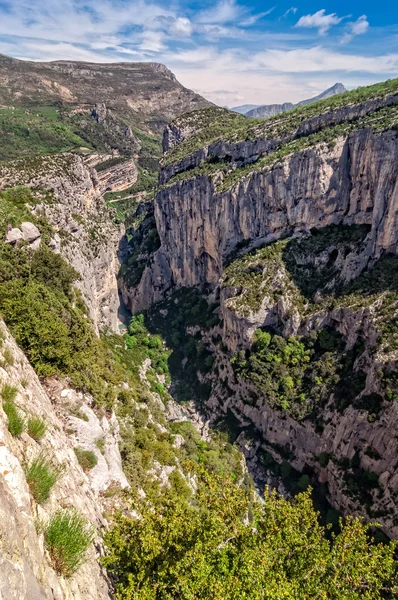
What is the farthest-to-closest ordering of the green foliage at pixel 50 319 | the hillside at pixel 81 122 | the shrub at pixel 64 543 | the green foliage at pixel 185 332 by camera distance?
the hillside at pixel 81 122, the green foliage at pixel 185 332, the green foliage at pixel 50 319, the shrub at pixel 64 543

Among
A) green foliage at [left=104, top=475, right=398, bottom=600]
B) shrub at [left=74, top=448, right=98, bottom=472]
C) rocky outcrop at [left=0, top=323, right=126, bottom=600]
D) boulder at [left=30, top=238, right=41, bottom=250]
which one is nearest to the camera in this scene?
rocky outcrop at [left=0, top=323, right=126, bottom=600]

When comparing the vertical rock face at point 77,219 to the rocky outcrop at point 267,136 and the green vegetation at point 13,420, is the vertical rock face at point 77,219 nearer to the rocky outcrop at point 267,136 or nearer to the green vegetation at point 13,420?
the rocky outcrop at point 267,136

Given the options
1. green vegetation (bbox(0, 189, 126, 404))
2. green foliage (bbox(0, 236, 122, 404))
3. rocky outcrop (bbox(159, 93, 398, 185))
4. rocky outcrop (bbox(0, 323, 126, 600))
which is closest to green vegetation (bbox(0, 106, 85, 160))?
rocky outcrop (bbox(159, 93, 398, 185))

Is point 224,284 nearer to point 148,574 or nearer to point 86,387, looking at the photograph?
point 86,387

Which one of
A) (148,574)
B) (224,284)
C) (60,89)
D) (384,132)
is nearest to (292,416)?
(224,284)

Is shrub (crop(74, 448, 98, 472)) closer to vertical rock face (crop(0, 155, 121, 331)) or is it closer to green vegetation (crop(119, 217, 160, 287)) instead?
vertical rock face (crop(0, 155, 121, 331))

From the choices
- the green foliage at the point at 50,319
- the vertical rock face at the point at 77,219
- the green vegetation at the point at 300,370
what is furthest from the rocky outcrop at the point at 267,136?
the green foliage at the point at 50,319
